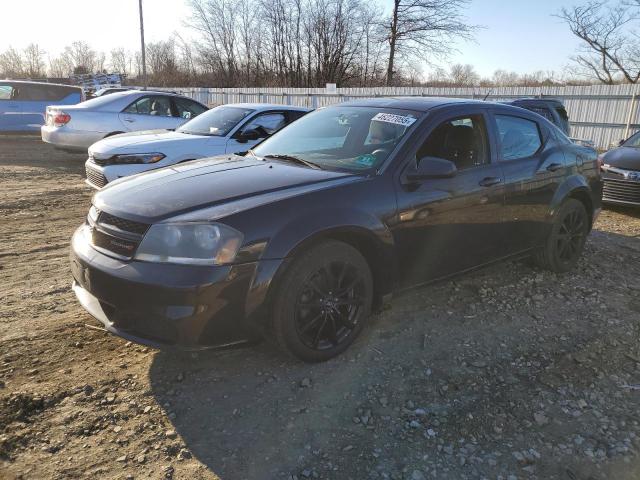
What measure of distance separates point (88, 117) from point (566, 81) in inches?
1186

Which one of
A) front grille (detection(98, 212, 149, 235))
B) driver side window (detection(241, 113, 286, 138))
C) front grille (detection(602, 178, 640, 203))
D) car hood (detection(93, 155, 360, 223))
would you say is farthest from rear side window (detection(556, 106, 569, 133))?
front grille (detection(98, 212, 149, 235))

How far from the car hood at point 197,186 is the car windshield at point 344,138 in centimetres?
24

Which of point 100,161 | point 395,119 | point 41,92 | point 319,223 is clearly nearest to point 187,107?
point 100,161

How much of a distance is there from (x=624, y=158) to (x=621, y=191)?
595mm

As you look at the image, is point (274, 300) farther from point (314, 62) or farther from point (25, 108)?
point (314, 62)

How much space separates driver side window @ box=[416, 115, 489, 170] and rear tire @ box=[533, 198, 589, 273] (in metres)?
1.26

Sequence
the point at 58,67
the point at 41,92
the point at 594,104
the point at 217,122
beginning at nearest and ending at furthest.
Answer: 1. the point at 217,122
2. the point at 41,92
3. the point at 594,104
4. the point at 58,67

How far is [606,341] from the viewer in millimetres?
3598

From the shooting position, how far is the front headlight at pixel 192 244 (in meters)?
2.61

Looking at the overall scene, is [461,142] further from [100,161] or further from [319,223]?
[100,161]

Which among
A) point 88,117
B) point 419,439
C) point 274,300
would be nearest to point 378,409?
point 419,439

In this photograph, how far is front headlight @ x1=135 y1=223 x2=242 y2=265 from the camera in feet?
8.55

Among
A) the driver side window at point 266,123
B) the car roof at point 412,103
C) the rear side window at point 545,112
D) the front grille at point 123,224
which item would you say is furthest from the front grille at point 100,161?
the rear side window at point 545,112

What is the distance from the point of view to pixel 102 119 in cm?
1006
